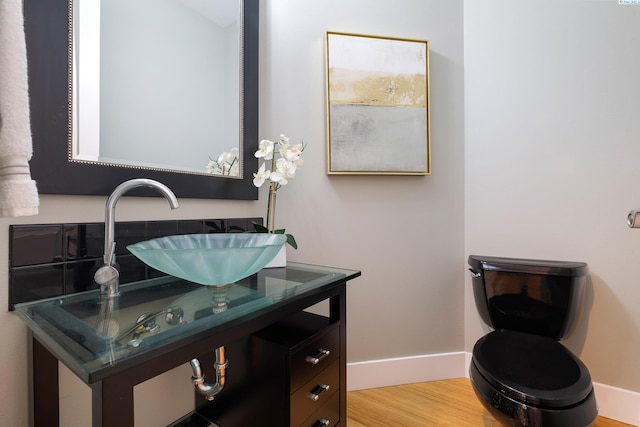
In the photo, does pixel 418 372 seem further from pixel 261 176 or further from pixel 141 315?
pixel 141 315

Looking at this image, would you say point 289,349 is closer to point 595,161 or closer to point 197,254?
point 197,254

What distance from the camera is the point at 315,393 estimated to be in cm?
90

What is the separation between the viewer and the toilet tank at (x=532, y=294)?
1.19 metres

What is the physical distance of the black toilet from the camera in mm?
858

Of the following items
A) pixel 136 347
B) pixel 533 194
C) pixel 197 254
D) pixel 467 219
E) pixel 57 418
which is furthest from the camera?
pixel 467 219

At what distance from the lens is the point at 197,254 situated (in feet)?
2.14

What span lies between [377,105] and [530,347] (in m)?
1.28

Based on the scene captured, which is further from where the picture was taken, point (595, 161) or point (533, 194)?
point (533, 194)

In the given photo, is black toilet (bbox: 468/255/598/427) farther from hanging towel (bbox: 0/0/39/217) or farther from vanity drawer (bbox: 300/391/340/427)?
hanging towel (bbox: 0/0/39/217)

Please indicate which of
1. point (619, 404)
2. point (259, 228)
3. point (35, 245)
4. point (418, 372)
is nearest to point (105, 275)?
point (35, 245)

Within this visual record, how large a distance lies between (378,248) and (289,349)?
2.73ft

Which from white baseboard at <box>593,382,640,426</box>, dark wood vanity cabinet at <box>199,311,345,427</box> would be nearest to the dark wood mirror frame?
dark wood vanity cabinet at <box>199,311,345,427</box>

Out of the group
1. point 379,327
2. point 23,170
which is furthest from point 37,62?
point 379,327

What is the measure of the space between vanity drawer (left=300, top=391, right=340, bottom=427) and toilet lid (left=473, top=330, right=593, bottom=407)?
1.80 feet
